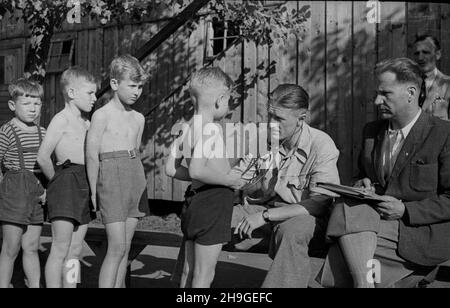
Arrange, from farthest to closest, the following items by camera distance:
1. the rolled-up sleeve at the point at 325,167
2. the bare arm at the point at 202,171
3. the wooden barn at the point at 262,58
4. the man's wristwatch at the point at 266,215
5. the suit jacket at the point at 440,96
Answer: the wooden barn at the point at 262,58
the suit jacket at the point at 440,96
the rolled-up sleeve at the point at 325,167
the man's wristwatch at the point at 266,215
the bare arm at the point at 202,171

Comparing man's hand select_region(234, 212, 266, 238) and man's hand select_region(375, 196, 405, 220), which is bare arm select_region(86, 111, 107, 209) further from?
man's hand select_region(375, 196, 405, 220)

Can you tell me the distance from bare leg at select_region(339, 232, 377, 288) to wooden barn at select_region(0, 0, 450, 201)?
3.47m

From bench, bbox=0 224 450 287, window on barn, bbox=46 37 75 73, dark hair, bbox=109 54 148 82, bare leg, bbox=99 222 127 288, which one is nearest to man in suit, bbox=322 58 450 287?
bench, bbox=0 224 450 287

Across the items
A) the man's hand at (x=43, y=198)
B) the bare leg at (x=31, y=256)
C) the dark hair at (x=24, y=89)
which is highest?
the dark hair at (x=24, y=89)

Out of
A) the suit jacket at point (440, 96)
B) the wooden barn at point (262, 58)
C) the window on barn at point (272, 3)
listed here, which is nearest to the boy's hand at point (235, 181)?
the suit jacket at point (440, 96)

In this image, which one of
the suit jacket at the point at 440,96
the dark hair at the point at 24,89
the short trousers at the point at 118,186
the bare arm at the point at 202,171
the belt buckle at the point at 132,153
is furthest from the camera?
the suit jacket at the point at 440,96

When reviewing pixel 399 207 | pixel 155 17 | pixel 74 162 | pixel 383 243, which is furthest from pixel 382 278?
pixel 155 17

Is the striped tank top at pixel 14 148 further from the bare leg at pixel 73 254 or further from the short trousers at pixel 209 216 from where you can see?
the short trousers at pixel 209 216

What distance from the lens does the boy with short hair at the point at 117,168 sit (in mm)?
3662

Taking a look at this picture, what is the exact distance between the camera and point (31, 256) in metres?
4.06

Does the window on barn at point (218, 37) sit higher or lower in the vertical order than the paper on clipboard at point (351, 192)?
higher

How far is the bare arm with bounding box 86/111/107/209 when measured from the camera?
3678 millimetres

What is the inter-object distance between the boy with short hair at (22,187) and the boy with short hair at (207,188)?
1.29 m
